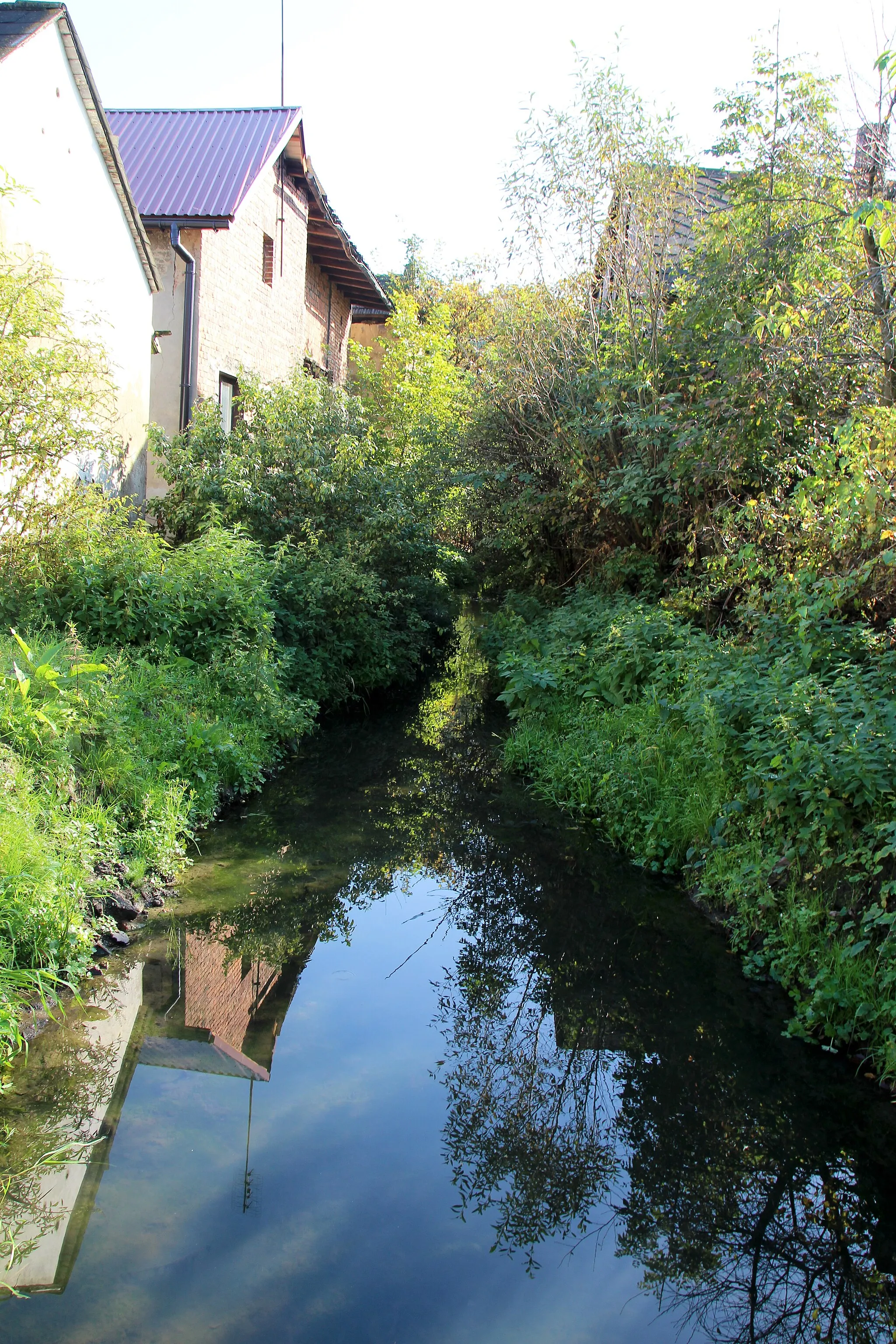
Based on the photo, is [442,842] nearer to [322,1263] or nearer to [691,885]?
[691,885]

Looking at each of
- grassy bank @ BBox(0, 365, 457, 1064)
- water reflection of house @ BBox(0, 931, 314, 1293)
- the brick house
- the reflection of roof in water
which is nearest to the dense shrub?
grassy bank @ BBox(0, 365, 457, 1064)

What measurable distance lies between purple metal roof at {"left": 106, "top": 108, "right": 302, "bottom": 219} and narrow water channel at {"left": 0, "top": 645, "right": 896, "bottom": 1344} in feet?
39.6

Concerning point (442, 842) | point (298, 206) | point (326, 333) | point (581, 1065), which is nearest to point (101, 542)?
point (442, 842)

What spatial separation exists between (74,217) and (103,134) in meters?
1.45

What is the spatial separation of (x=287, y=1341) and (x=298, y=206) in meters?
19.5

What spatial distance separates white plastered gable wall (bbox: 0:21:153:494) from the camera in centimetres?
972

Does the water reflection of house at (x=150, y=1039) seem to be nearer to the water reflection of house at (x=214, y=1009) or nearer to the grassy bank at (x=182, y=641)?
the water reflection of house at (x=214, y=1009)

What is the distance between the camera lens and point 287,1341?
2973 mm

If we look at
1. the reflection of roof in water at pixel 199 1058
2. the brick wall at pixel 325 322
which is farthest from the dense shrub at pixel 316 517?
the brick wall at pixel 325 322

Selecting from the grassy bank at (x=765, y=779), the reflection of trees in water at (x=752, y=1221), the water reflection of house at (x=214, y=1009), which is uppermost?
the grassy bank at (x=765, y=779)

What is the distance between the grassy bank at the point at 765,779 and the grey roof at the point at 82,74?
27.1ft

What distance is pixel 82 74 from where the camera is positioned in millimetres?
11000

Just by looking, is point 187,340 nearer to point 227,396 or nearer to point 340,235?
point 227,396

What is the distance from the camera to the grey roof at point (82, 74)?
9.88 metres
